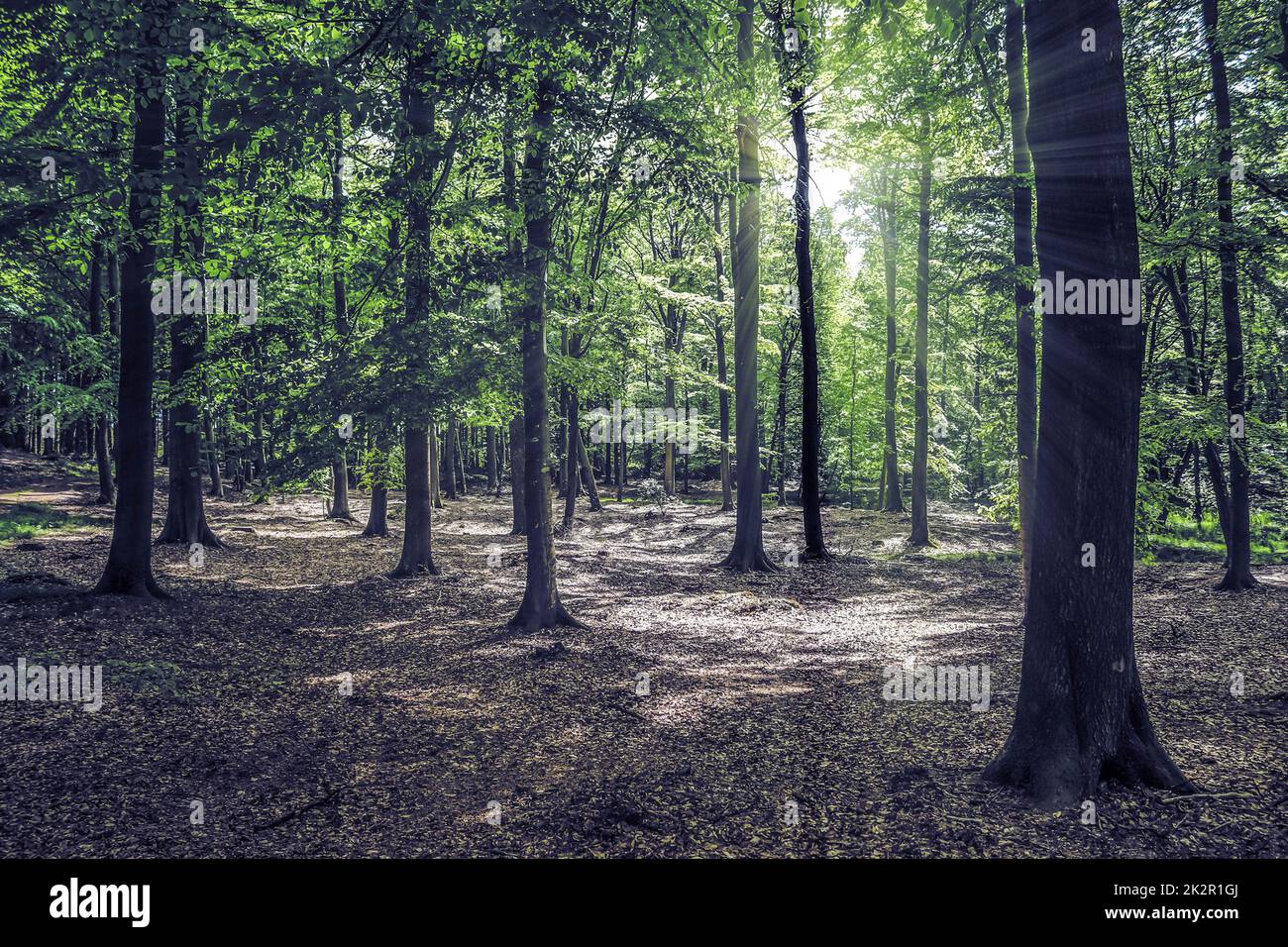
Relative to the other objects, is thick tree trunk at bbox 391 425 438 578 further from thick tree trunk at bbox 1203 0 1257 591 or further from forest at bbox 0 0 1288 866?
thick tree trunk at bbox 1203 0 1257 591

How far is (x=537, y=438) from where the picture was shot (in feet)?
33.4

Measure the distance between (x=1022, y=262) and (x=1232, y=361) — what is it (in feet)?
18.1

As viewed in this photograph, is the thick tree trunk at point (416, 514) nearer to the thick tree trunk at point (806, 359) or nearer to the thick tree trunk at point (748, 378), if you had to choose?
the thick tree trunk at point (748, 378)

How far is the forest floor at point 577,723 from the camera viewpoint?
4.59 metres

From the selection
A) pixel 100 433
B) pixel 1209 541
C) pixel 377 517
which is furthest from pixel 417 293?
pixel 1209 541

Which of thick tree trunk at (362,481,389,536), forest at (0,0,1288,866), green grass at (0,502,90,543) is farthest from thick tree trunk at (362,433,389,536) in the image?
green grass at (0,502,90,543)

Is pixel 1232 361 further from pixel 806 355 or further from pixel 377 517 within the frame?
pixel 377 517

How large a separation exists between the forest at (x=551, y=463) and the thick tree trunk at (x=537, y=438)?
7 cm

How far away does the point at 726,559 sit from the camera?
53.9 feet

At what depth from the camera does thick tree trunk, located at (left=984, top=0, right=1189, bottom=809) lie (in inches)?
189

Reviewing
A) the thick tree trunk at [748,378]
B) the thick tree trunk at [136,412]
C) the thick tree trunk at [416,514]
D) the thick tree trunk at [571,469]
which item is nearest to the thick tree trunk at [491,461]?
the thick tree trunk at [571,469]

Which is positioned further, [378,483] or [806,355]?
[806,355]

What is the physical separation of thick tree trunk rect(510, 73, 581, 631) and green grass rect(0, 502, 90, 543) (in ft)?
41.3

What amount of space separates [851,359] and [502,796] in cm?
3374
